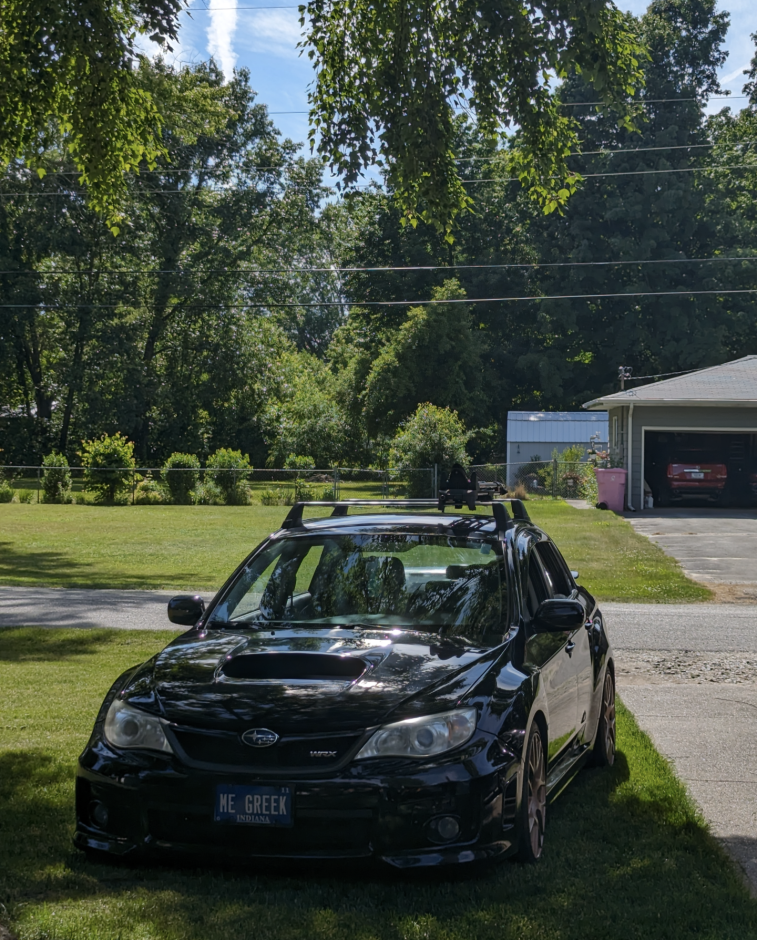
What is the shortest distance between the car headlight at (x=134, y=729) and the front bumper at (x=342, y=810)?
57 millimetres

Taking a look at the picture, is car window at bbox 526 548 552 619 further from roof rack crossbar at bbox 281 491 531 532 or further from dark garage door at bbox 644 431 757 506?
dark garage door at bbox 644 431 757 506

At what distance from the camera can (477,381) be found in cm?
5938

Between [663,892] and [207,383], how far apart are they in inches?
2203

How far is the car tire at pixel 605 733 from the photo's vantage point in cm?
672

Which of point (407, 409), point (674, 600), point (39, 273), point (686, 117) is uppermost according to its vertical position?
point (686, 117)

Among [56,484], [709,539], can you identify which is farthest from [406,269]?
[709,539]

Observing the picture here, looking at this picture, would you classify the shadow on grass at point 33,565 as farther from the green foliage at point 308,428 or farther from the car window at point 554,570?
the green foliage at point 308,428

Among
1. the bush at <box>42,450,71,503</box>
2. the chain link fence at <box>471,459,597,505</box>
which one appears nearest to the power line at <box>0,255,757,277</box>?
the chain link fence at <box>471,459,597,505</box>

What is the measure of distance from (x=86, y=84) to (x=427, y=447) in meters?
29.9

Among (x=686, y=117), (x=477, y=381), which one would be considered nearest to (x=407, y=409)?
(x=477, y=381)

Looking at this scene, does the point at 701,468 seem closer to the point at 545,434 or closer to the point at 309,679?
the point at 545,434

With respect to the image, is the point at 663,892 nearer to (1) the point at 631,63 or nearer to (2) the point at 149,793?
(2) the point at 149,793

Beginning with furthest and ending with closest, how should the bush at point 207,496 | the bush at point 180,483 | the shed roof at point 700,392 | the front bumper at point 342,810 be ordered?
1. the bush at point 180,483
2. the bush at point 207,496
3. the shed roof at point 700,392
4. the front bumper at point 342,810

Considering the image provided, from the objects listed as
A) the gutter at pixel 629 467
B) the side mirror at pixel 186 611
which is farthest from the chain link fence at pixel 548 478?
the side mirror at pixel 186 611
